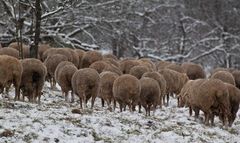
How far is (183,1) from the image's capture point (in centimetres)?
4172

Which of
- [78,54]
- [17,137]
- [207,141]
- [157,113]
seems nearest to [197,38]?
[78,54]

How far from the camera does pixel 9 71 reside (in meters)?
11.8

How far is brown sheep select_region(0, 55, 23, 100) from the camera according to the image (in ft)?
38.4

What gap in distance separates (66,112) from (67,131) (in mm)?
1559

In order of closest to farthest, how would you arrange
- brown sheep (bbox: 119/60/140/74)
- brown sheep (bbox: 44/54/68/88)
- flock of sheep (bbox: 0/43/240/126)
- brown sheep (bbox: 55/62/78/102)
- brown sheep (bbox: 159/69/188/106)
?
flock of sheep (bbox: 0/43/240/126) < brown sheep (bbox: 55/62/78/102) < brown sheep (bbox: 44/54/68/88) < brown sheep (bbox: 159/69/188/106) < brown sheep (bbox: 119/60/140/74)

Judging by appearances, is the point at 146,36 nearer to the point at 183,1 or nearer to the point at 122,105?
the point at 183,1

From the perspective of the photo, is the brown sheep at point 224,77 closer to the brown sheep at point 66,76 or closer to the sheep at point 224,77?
the sheep at point 224,77

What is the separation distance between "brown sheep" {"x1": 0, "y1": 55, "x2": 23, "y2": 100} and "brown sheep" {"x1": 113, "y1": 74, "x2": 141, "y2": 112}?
270cm

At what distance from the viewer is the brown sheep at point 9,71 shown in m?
11.7

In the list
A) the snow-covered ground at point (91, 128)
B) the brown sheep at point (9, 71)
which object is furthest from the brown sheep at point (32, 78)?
the snow-covered ground at point (91, 128)

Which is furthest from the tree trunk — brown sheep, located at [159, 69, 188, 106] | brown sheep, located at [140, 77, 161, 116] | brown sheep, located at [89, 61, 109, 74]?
brown sheep, located at [140, 77, 161, 116]

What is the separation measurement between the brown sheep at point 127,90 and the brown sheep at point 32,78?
6.47ft

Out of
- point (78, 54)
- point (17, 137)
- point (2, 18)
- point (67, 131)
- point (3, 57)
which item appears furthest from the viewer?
point (2, 18)

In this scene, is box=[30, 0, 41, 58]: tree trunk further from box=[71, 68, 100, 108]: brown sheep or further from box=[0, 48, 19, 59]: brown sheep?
box=[71, 68, 100, 108]: brown sheep
